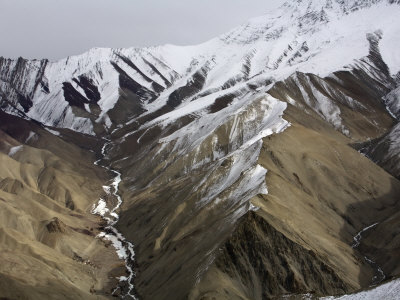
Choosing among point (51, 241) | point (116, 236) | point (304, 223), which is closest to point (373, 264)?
point (304, 223)

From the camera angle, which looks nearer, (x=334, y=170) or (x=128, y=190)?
(x=334, y=170)

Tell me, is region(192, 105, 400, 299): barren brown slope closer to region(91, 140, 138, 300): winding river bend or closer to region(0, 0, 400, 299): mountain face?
region(0, 0, 400, 299): mountain face

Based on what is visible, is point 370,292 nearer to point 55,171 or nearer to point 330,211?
point 330,211

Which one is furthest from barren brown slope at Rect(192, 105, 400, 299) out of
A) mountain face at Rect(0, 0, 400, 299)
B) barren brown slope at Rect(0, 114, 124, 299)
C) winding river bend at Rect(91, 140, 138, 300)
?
barren brown slope at Rect(0, 114, 124, 299)

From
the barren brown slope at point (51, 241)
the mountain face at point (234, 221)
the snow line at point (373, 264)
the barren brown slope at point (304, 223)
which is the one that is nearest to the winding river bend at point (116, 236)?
the mountain face at point (234, 221)

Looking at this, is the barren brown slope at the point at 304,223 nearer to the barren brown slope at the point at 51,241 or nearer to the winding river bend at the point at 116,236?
the winding river bend at the point at 116,236

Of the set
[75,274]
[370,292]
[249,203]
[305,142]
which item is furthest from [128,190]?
[370,292]
